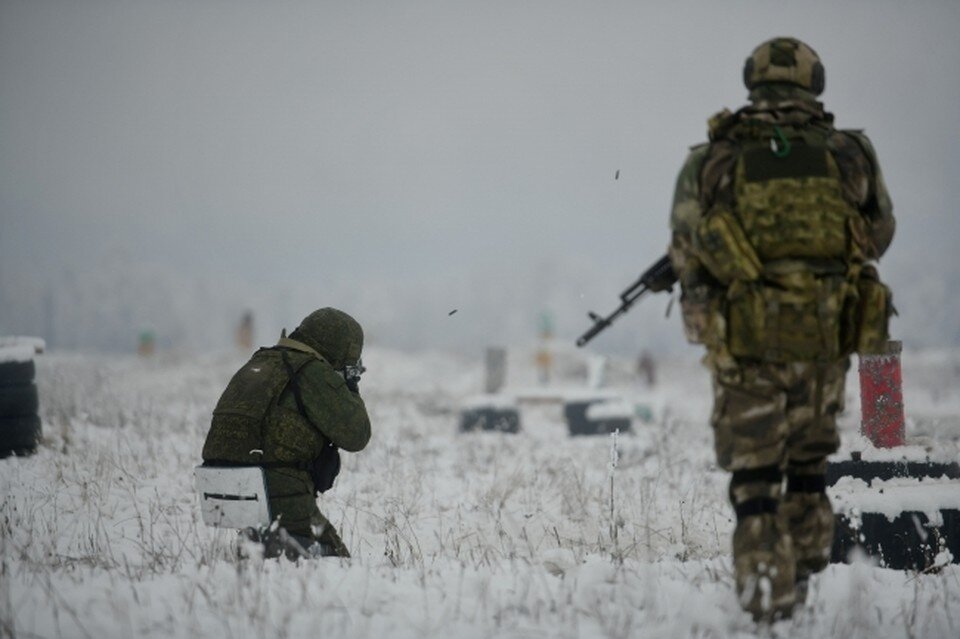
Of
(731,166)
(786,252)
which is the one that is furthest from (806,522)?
(731,166)

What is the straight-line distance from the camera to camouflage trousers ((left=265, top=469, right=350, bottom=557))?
3943 mm

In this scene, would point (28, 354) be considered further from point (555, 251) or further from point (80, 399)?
point (555, 251)

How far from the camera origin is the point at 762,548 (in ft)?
9.47

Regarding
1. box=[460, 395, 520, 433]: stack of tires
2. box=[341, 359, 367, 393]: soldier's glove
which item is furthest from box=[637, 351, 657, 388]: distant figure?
box=[341, 359, 367, 393]: soldier's glove

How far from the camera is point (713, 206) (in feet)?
10.1

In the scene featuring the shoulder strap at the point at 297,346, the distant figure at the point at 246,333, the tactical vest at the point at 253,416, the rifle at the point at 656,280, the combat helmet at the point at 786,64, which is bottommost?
the tactical vest at the point at 253,416

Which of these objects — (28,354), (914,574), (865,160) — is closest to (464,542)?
(914,574)

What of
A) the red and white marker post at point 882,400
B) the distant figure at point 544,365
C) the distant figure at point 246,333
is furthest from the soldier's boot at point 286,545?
the distant figure at point 246,333

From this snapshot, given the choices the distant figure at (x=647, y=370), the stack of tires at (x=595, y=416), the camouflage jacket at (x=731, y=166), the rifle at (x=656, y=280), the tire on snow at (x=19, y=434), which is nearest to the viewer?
the camouflage jacket at (x=731, y=166)

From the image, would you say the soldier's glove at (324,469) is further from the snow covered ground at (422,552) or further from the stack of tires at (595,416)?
the stack of tires at (595,416)

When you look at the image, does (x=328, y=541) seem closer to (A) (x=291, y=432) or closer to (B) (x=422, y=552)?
(A) (x=291, y=432)

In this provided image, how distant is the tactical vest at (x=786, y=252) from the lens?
2934 mm

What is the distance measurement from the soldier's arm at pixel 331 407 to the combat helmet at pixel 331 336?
0.69 ft

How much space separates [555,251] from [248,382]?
232 feet
